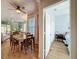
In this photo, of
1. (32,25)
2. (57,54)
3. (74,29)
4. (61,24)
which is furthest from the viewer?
(61,24)

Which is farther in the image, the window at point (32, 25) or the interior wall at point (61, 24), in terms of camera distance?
the interior wall at point (61, 24)

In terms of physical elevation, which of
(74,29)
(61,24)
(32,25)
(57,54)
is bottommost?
(57,54)

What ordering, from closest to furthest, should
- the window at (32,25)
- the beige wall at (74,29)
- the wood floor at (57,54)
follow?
the beige wall at (74,29)
the wood floor at (57,54)
the window at (32,25)

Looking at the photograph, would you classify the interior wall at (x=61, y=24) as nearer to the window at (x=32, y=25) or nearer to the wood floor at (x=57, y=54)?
the window at (x=32, y=25)

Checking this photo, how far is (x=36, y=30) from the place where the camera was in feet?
26.7

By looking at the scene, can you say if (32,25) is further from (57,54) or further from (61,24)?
(57,54)

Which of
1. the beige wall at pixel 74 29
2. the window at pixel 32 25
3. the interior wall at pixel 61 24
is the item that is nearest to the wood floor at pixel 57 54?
the beige wall at pixel 74 29

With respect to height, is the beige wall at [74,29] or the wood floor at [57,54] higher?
the beige wall at [74,29]

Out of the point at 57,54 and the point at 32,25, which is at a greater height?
the point at 32,25

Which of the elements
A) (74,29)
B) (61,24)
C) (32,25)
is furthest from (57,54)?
(61,24)

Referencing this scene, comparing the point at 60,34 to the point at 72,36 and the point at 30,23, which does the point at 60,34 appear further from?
the point at 72,36

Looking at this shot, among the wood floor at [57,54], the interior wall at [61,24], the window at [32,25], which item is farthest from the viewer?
the interior wall at [61,24]

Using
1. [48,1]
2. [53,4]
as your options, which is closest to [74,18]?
[53,4]

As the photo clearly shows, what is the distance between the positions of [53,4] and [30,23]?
657 centimetres
